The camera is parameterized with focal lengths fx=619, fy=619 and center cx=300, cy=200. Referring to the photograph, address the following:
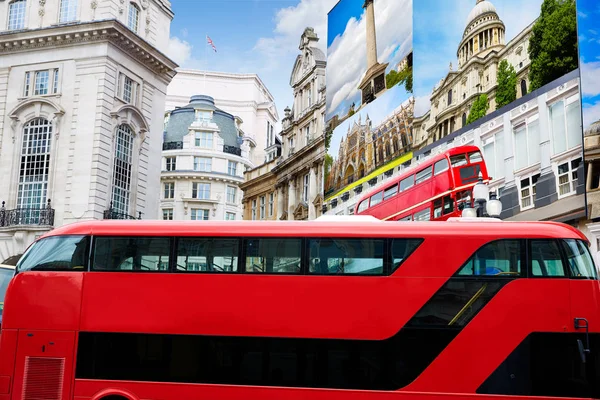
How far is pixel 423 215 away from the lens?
1906 centimetres

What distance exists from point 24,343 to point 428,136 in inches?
774

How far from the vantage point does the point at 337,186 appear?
123ft

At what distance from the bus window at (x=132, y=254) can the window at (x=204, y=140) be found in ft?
191

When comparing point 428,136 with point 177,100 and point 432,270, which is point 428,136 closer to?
point 432,270

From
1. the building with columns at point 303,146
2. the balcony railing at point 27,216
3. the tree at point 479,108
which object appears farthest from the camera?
the building with columns at point 303,146

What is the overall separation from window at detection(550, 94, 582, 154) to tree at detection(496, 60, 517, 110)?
185 cm

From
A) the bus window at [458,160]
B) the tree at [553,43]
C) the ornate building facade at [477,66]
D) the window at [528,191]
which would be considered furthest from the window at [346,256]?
the ornate building facade at [477,66]

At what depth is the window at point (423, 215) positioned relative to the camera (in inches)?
737

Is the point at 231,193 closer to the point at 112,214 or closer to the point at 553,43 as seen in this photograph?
the point at 112,214

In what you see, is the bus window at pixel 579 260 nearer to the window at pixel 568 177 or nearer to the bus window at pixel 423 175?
the window at pixel 568 177

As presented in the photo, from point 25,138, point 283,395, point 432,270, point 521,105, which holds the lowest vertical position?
point 283,395

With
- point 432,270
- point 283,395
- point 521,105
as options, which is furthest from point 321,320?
point 521,105

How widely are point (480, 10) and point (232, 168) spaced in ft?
160

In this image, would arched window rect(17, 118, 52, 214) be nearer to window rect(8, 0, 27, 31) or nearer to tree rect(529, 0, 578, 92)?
window rect(8, 0, 27, 31)
